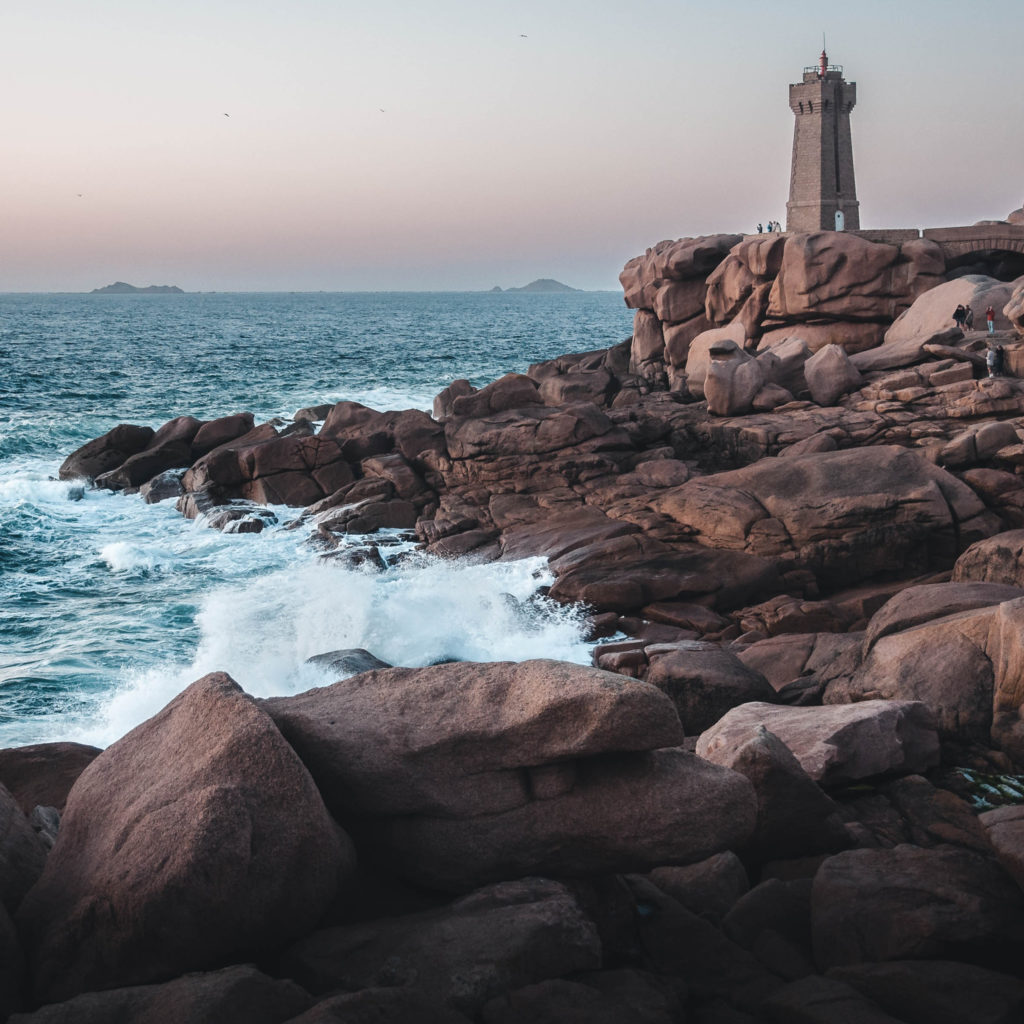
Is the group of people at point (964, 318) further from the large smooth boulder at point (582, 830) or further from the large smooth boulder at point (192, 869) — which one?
the large smooth boulder at point (192, 869)

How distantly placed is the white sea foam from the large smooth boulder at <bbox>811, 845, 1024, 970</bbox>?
9.79 metres

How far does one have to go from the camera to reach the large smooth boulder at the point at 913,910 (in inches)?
246

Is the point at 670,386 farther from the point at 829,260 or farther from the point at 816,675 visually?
the point at 816,675

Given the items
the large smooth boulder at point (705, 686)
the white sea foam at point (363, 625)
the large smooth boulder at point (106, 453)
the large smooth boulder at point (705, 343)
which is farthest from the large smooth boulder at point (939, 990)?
the large smooth boulder at point (106, 453)

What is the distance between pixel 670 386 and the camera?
131 feet

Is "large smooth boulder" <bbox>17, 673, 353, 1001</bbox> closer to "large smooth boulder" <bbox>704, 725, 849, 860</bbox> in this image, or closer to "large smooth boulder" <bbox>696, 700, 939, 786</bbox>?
"large smooth boulder" <bbox>704, 725, 849, 860</bbox>

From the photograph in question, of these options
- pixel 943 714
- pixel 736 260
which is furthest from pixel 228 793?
pixel 736 260

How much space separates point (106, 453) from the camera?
3391cm

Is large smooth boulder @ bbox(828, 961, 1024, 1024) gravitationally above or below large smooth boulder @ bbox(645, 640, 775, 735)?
above

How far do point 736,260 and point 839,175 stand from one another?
18.0 meters

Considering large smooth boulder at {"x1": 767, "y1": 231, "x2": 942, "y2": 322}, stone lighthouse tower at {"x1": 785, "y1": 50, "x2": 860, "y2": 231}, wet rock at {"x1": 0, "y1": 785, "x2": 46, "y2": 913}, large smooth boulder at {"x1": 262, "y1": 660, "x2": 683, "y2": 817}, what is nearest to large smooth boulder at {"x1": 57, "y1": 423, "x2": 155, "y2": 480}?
large smooth boulder at {"x1": 767, "y1": 231, "x2": 942, "y2": 322}

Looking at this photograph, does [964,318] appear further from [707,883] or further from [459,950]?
[459,950]

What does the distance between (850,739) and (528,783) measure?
13.0 ft

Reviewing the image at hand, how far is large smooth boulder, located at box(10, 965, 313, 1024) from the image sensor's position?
190 inches
